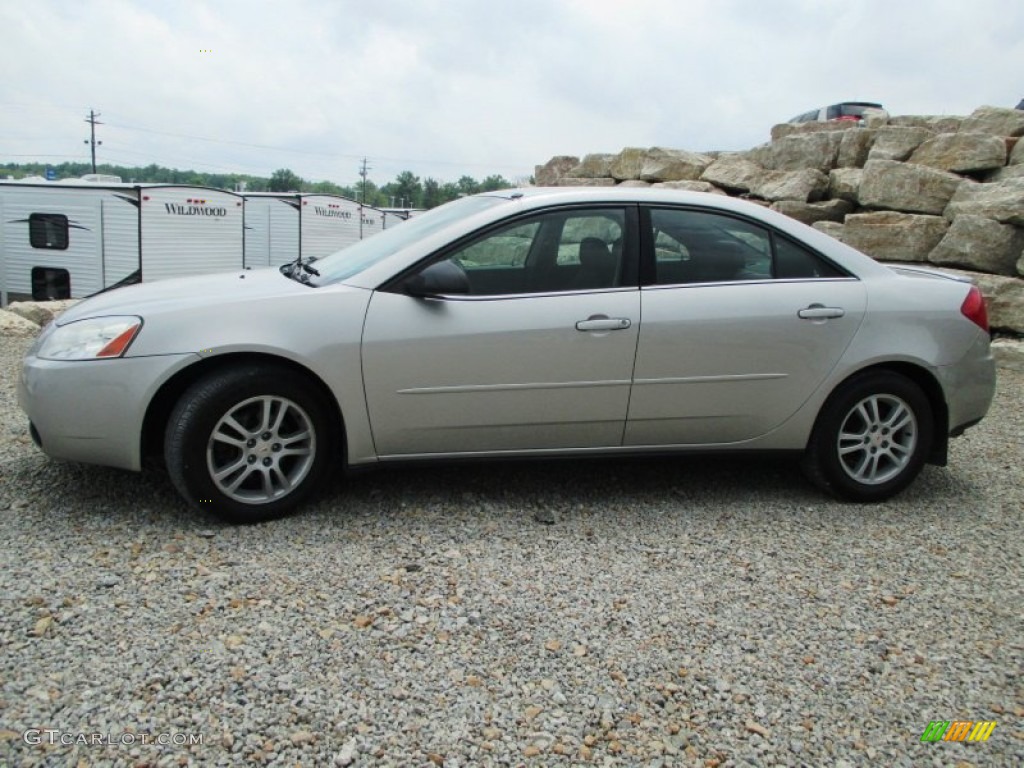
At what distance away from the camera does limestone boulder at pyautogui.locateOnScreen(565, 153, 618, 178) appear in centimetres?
1762

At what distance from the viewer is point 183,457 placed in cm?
355

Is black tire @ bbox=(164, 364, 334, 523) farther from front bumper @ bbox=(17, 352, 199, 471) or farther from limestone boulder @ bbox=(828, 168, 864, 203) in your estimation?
limestone boulder @ bbox=(828, 168, 864, 203)

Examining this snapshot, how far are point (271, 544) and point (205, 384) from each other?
74cm

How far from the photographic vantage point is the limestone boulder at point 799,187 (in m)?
12.4

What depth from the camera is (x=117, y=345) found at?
354 centimetres

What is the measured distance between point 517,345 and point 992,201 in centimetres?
811

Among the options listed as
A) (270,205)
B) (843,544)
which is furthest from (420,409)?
(270,205)

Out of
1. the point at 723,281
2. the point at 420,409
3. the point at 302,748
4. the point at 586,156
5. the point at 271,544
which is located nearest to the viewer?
the point at 302,748

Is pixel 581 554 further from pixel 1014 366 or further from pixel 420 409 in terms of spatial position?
pixel 1014 366

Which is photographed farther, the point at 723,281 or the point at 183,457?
the point at 723,281

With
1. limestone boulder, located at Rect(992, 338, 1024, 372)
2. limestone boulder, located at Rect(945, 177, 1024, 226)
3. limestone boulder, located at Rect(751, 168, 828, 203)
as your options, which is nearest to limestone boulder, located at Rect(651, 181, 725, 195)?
limestone boulder, located at Rect(751, 168, 828, 203)

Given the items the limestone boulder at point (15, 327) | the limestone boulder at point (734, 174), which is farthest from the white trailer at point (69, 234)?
the limestone boulder at point (734, 174)

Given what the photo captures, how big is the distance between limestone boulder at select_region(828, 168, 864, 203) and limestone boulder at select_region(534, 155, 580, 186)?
7712mm

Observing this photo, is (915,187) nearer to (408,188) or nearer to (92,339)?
(92,339)
